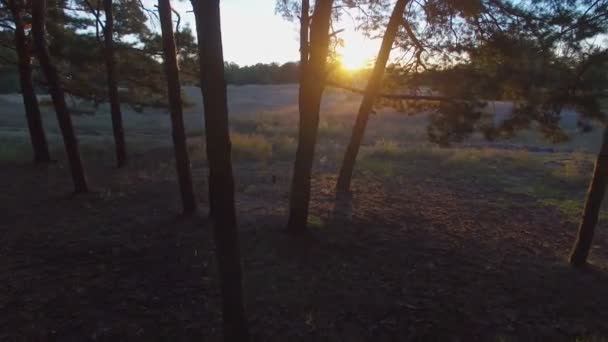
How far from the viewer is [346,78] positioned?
32.4 feet

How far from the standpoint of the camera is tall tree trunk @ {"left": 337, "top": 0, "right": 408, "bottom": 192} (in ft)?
30.8

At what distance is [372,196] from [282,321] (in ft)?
20.9

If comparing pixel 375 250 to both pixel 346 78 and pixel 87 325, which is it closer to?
pixel 87 325

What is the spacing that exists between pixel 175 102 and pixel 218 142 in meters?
4.42

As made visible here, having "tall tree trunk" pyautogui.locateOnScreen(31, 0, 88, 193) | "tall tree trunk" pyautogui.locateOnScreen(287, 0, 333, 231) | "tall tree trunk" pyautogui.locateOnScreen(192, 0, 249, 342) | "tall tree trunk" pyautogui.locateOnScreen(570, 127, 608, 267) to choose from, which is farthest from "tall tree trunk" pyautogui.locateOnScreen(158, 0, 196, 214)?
"tall tree trunk" pyautogui.locateOnScreen(570, 127, 608, 267)

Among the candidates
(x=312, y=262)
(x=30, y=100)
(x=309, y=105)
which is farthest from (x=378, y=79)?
(x=30, y=100)

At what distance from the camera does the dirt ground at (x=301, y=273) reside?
426 centimetres

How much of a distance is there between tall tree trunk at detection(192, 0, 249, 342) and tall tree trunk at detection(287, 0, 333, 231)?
3338 mm

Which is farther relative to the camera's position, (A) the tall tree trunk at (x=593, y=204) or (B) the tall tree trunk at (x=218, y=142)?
(A) the tall tree trunk at (x=593, y=204)

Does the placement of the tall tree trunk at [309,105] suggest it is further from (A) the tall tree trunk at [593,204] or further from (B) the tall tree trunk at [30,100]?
(B) the tall tree trunk at [30,100]

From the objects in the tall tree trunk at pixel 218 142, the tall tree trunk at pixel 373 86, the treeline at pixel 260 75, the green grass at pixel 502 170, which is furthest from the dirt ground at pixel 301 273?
the treeline at pixel 260 75

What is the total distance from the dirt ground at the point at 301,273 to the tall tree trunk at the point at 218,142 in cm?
108

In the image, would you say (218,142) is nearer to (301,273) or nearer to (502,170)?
(301,273)

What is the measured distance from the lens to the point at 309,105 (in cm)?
645
